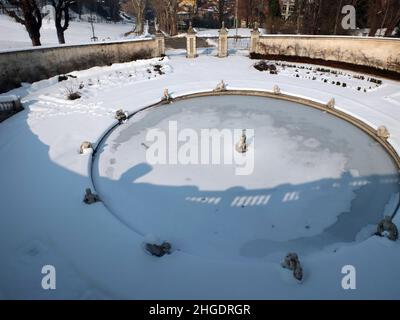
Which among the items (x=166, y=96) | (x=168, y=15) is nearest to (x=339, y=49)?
(x=166, y=96)

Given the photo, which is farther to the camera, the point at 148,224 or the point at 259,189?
the point at 259,189

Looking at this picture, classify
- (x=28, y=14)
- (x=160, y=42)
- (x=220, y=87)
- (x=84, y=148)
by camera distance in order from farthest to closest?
(x=160, y=42)
(x=28, y=14)
(x=220, y=87)
(x=84, y=148)

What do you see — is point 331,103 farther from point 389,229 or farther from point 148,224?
point 148,224

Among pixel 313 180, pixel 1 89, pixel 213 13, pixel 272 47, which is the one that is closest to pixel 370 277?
pixel 313 180

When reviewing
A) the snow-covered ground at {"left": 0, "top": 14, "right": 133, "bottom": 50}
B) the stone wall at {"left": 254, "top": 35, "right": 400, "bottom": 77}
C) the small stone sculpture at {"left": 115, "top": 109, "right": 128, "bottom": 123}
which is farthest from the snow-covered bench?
the stone wall at {"left": 254, "top": 35, "right": 400, "bottom": 77}

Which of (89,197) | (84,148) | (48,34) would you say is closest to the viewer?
(89,197)

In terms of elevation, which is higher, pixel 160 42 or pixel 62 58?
pixel 160 42

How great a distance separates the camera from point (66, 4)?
27.5 metres

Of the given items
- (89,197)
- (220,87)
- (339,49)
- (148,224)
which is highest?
(339,49)

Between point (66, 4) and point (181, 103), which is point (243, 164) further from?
point (66, 4)

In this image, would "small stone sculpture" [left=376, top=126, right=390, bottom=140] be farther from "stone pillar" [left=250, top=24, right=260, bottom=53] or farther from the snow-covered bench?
the snow-covered bench

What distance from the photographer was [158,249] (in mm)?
8688

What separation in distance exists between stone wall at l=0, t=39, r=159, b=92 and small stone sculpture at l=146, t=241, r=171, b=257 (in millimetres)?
17464

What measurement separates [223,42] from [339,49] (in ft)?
33.2
